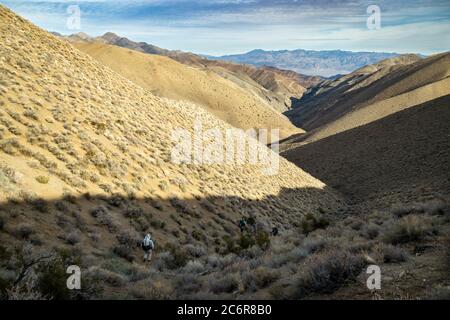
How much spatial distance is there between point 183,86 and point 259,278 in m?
91.7

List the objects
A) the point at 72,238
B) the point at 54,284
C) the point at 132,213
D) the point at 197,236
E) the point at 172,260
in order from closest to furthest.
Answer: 1. the point at 54,284
2. the point at 72,238
3. the point at 172,260
4. the point at 132,213
5. the point at 197,236

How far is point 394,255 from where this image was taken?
27.4ft

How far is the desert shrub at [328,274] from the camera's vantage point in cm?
732

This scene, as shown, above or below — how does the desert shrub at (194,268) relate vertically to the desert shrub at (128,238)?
below

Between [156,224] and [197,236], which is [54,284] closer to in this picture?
[156,224]

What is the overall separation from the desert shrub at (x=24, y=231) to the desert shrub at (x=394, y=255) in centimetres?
997

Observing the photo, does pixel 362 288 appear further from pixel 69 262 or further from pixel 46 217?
pixel 46 217

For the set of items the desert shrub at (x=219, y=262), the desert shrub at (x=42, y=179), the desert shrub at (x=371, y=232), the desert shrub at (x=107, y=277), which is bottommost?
the desert shrub at (x=107, y=277)

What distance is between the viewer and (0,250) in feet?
30.3

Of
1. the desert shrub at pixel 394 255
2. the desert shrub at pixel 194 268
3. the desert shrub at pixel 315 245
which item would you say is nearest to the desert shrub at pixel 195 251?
the desert shrub at pixel 194 268

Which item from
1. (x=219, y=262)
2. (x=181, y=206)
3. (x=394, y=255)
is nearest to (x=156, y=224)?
(x=181, y=206)

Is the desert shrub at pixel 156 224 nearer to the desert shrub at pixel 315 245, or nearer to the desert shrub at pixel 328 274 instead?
the desert shrub at pixel 315 245

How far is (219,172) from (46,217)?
1487cm
